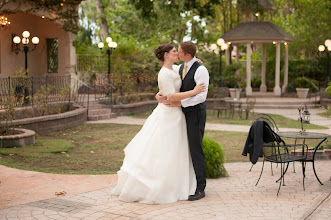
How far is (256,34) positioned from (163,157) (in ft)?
69.3

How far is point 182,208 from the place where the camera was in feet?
19.6

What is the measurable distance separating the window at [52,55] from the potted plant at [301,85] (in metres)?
13.3

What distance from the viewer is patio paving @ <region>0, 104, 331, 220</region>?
5.71m

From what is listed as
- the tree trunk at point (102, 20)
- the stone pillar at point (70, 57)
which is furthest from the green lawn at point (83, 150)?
the tree trunk at point (102, 20)

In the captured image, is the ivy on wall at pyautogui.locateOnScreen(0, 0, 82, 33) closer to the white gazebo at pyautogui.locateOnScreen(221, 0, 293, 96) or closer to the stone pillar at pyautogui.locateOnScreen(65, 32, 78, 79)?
the stone pillar at pyautogui.locateOnScreen(65, 32, 78, 79)

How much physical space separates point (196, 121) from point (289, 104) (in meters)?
18.3

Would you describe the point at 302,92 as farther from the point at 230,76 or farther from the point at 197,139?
the point at 197,139

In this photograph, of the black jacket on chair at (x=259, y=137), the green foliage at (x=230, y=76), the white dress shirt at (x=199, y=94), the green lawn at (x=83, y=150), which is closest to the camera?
the white dress shirt at (x=199, y=94)

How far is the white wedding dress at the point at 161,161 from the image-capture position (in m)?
6.26

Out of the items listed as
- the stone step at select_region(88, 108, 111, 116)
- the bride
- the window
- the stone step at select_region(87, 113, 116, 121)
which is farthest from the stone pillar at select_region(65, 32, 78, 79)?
the bride

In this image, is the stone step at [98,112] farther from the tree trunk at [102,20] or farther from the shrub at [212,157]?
the tree trunk at [102,20]

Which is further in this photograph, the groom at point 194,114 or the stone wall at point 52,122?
the stone wall at point 52,122

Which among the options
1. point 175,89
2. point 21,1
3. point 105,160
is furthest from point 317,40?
point 175,89

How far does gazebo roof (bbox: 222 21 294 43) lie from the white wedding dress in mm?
20384
